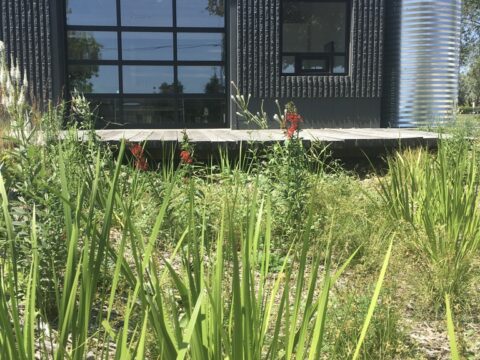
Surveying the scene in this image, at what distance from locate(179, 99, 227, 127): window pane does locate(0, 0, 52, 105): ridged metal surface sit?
112 inches

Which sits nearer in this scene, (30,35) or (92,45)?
(30,35)

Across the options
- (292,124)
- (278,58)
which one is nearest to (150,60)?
(278,58)

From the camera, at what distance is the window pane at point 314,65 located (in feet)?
35.0

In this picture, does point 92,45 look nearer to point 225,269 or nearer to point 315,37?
point 315,37

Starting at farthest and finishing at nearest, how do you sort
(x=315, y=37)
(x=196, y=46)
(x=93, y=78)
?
(x=315, y=37) < (x=196, y=46) < (x=93, y=78)

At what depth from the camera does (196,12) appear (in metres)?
10.5

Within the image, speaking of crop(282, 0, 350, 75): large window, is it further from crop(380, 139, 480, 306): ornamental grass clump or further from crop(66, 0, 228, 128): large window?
crop(380, 139, 480, 306): ornamental grass clump

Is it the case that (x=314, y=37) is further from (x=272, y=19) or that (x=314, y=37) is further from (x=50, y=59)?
(x=50, y=59)

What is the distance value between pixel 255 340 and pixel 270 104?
927 centimetres

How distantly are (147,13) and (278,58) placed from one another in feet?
9.91

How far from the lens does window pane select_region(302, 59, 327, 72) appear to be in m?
10.7

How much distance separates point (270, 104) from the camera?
1012 centimetres

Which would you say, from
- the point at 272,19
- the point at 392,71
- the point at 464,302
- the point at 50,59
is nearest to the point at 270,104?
the point at 272,19

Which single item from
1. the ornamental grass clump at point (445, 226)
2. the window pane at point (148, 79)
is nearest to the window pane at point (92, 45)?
the window pane at point (148, 79)
